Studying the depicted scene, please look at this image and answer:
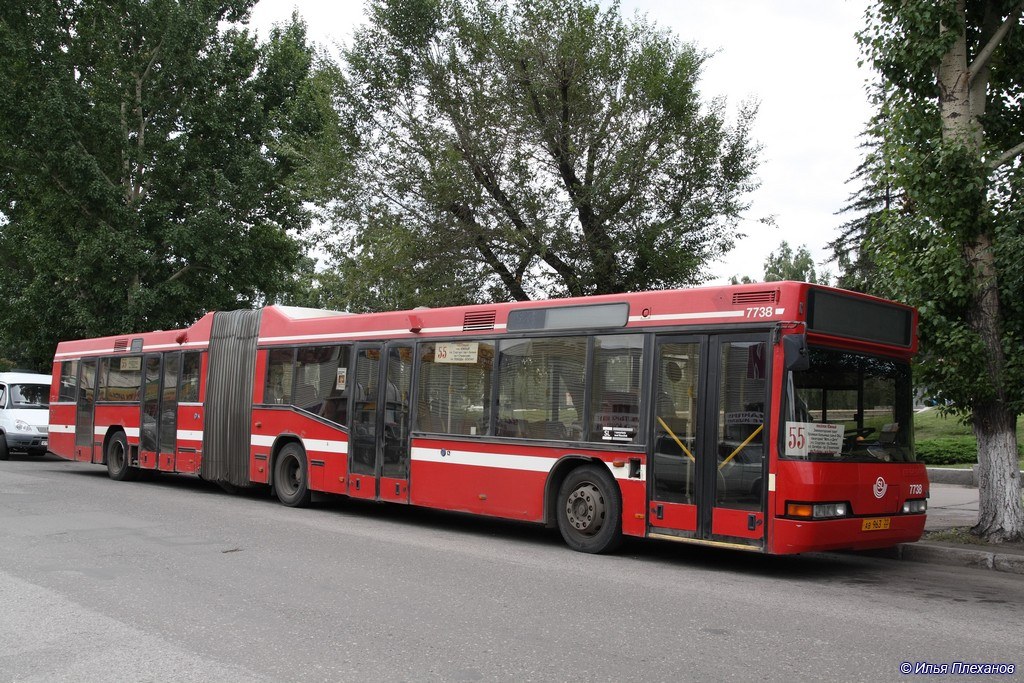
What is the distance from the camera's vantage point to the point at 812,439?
8.91 meters

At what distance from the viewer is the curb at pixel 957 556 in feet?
32.5

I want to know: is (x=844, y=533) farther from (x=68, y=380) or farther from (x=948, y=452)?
(x=68, y=380)

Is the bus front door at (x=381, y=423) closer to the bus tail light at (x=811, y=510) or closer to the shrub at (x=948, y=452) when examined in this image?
the bus tail light at (x=811, y=510)

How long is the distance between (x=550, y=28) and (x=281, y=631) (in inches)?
628

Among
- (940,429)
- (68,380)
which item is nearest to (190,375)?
(68,380)

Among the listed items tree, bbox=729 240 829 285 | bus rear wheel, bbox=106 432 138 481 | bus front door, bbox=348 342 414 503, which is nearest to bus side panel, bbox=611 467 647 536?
bus front door, bbox=348 342 414 503

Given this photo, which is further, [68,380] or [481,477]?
[68,380]

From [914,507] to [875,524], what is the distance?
0.76 m

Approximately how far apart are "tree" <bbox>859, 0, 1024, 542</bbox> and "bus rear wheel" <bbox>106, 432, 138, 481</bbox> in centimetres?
1494

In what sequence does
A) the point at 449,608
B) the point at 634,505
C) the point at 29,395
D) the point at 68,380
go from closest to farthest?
the point at 449,608
the point at 634,505
the point at 68,380
the point at 29,395

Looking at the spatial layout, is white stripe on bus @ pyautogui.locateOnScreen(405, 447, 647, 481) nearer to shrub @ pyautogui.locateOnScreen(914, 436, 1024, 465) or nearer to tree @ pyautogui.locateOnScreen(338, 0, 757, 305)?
tree @ pyautogui.locateOnScreen(338, 0, 757, 305)

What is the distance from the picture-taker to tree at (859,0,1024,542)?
435 inches

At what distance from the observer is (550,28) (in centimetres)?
1956


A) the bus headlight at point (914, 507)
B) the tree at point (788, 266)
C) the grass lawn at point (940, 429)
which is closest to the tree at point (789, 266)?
the tree at point (788, 266)
